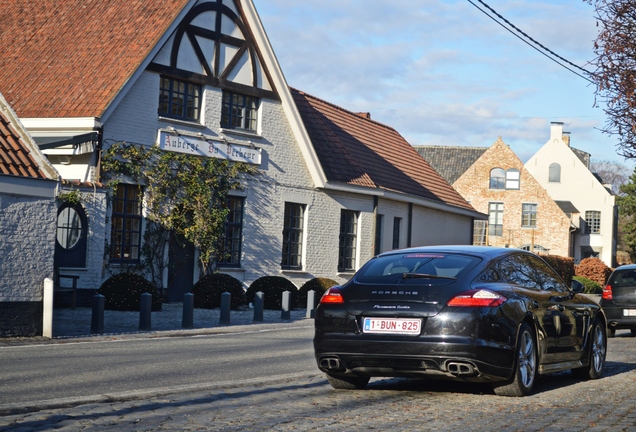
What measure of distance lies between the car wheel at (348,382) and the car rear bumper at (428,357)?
0.51 m

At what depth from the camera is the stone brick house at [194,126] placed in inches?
907

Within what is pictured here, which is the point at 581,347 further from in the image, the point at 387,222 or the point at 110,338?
the point at 387,222

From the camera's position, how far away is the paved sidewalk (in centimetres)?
1603

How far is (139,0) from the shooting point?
84.9 feet

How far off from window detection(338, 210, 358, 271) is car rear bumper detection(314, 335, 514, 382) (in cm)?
2277

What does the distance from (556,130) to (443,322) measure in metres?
69.5

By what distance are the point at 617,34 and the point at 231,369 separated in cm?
1160

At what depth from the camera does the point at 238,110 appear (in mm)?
27641

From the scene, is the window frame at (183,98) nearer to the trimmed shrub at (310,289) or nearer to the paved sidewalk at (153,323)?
the paved sidewalk at (153,323)

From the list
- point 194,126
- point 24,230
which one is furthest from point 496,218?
point 24,230

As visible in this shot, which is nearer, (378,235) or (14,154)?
(14,154)

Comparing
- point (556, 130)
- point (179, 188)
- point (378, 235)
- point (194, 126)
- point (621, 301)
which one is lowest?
point (621, 301)

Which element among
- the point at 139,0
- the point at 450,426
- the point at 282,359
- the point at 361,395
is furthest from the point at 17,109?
the point at 450,426

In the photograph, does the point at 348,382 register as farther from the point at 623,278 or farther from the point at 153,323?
the point at 623,278
